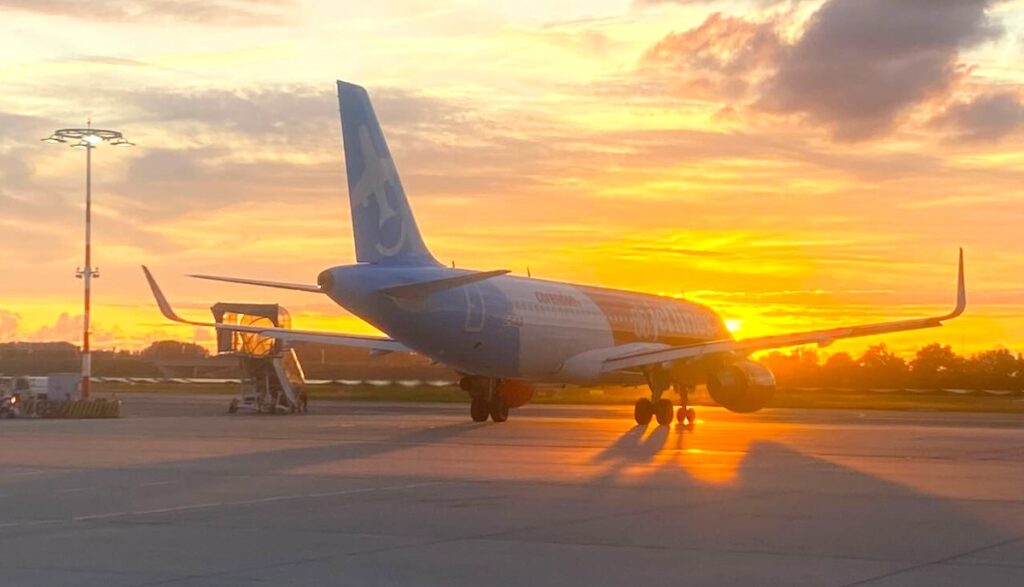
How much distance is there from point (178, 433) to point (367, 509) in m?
17.6

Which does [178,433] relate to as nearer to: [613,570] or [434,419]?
[434,419]

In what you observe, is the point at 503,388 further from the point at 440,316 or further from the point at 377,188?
the point at 377,188

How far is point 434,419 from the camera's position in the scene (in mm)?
41156

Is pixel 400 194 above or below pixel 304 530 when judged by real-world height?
above

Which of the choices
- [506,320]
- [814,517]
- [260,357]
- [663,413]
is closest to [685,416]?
[663,413]

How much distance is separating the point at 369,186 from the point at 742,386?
36.6 ft

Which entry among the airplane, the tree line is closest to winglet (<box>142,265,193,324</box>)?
the airplane

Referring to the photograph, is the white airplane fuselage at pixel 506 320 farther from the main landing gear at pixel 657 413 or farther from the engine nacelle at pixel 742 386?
the engine nacelle at pixel 742 386

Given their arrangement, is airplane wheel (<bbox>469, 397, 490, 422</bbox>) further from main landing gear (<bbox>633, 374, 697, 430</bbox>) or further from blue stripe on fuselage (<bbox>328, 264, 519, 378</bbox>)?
main landing gear (<bbox>633, 374, 697, 430</bbox>)

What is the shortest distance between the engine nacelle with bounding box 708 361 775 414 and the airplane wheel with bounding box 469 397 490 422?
617cm

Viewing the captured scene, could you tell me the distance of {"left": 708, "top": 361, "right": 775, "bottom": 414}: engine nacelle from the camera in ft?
124

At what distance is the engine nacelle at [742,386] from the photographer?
3766cm

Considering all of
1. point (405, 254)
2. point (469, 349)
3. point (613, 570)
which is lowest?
point (613, 570)

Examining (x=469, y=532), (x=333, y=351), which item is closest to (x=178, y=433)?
(x=469, y=532)
